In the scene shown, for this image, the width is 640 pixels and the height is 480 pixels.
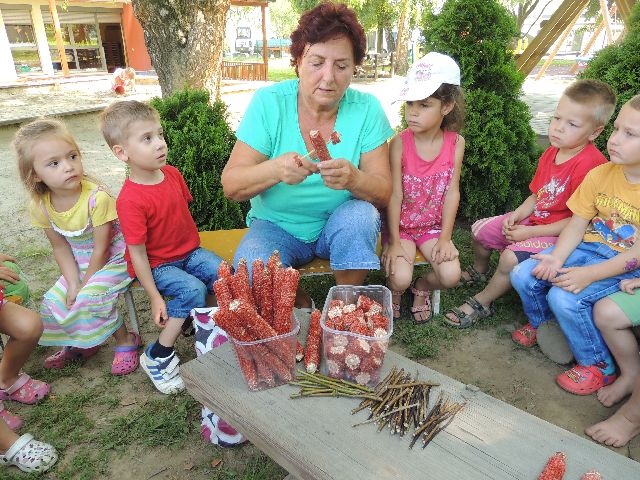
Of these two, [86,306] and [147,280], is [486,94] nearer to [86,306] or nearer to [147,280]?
[147,280]

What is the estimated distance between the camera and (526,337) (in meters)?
3.06

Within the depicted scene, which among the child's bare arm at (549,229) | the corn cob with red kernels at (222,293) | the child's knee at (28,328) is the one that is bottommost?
the child's knee at (28,328)

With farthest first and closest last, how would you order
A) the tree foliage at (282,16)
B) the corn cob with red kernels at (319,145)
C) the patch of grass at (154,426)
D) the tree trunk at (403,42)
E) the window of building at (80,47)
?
the tree foliage at (282,16)
the tree trunk at (403,42)
the window of building at (80,47)
the patch of grass at (154,426)
the corn cob with red kernels at (319,145)

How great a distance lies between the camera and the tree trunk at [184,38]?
5000 mm

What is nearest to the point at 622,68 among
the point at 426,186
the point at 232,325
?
the point at 426,186

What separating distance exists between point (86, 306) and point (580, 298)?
2.86 m

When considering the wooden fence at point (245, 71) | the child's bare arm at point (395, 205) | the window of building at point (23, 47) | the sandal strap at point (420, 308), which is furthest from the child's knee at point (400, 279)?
the window of building at point (23, 47)

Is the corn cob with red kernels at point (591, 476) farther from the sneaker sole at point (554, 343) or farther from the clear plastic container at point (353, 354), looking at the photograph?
the sneaker sole at point (554, 343)

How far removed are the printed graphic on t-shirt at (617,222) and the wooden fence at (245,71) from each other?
17.2 meters

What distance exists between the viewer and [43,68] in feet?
59.0

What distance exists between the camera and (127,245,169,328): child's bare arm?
2.61 metres

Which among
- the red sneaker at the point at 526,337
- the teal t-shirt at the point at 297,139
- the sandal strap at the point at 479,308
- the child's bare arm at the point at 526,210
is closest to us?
the teal t-shirt at the point at 297,139

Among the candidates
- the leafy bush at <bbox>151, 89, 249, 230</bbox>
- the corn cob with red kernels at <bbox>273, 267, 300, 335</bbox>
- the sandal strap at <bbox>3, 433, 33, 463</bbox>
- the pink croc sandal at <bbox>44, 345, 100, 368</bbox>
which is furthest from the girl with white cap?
the sandal strap at <bbox>3, 433, 33, 463</bbox>

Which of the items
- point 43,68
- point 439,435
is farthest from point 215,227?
point 43,68
